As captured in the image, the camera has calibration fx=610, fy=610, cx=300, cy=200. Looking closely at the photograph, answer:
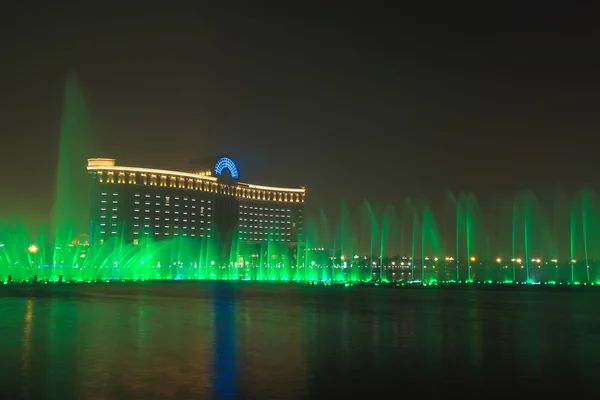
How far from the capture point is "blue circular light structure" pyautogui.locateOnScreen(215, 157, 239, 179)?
170m

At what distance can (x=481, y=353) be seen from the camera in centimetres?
1702

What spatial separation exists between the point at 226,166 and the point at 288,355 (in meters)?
160

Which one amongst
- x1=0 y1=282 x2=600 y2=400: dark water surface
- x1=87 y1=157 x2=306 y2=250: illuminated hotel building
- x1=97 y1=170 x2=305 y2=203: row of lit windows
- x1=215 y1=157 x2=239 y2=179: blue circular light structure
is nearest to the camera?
x1=0 y1=282 x2=600 y2=400: dark water surface

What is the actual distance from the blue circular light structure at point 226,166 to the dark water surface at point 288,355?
143 metres

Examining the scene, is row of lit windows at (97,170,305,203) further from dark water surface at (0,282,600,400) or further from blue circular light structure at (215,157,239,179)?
dark water surface at (0,282,600,400)

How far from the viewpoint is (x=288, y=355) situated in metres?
16.1

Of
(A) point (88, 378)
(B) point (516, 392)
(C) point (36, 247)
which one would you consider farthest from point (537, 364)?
(C) point (36, 247)

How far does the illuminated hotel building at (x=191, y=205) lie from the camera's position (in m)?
143

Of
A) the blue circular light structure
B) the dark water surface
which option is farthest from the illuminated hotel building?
the dark water surface

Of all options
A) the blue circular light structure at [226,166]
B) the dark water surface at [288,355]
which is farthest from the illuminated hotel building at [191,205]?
the dark water surface at [288,355]

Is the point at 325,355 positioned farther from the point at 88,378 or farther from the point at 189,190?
the point at 189,190

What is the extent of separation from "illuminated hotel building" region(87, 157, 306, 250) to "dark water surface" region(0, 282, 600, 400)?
118808 millimetres

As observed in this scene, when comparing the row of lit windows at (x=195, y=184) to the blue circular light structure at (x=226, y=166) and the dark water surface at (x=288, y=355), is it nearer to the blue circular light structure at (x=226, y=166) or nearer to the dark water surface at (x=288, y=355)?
the blue circular light structure at (x=226, y=166)

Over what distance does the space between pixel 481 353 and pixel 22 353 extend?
12.3 metres
